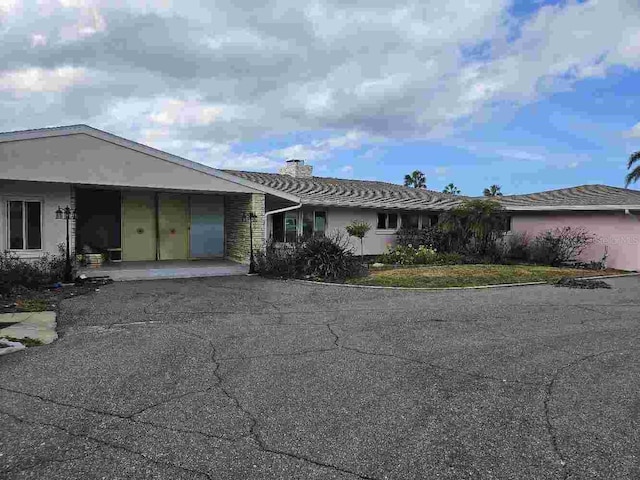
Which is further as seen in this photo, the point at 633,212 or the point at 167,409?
the point at 633,212

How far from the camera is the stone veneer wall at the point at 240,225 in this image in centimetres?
1556

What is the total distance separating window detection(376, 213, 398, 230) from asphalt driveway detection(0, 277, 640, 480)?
38.8ft

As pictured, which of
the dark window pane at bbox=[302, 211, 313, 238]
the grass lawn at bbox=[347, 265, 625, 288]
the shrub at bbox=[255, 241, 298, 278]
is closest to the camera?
the grass lawn at bbox=[347, 265, 625, 288]

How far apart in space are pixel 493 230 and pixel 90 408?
18.5 meters

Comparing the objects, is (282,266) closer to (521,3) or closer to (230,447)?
(521,3)

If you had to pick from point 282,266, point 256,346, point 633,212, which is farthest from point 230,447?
point 633,212

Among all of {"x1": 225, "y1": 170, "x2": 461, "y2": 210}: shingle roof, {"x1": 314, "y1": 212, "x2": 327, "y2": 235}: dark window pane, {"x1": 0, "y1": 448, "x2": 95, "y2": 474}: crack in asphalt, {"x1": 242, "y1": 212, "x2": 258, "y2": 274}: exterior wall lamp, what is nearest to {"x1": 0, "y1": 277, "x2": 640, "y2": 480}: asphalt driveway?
{"x1": 0, "y1": 448, "x2": 95, "y2": 474}: crack in asphalt

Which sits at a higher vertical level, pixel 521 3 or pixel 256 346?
pixel 521 3

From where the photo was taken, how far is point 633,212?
18.0 meters

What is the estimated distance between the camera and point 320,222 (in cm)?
1897

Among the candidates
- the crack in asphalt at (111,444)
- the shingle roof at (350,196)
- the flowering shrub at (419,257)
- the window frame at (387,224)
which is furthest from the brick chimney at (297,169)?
the crack in asphalt at (111,444)

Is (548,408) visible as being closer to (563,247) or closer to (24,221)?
(24,221)

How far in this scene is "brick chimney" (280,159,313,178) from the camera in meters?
24.1

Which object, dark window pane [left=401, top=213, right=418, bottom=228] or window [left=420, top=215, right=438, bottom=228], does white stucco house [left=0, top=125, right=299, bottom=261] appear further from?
window [left=420, top=215, right=438, bottom=228]
